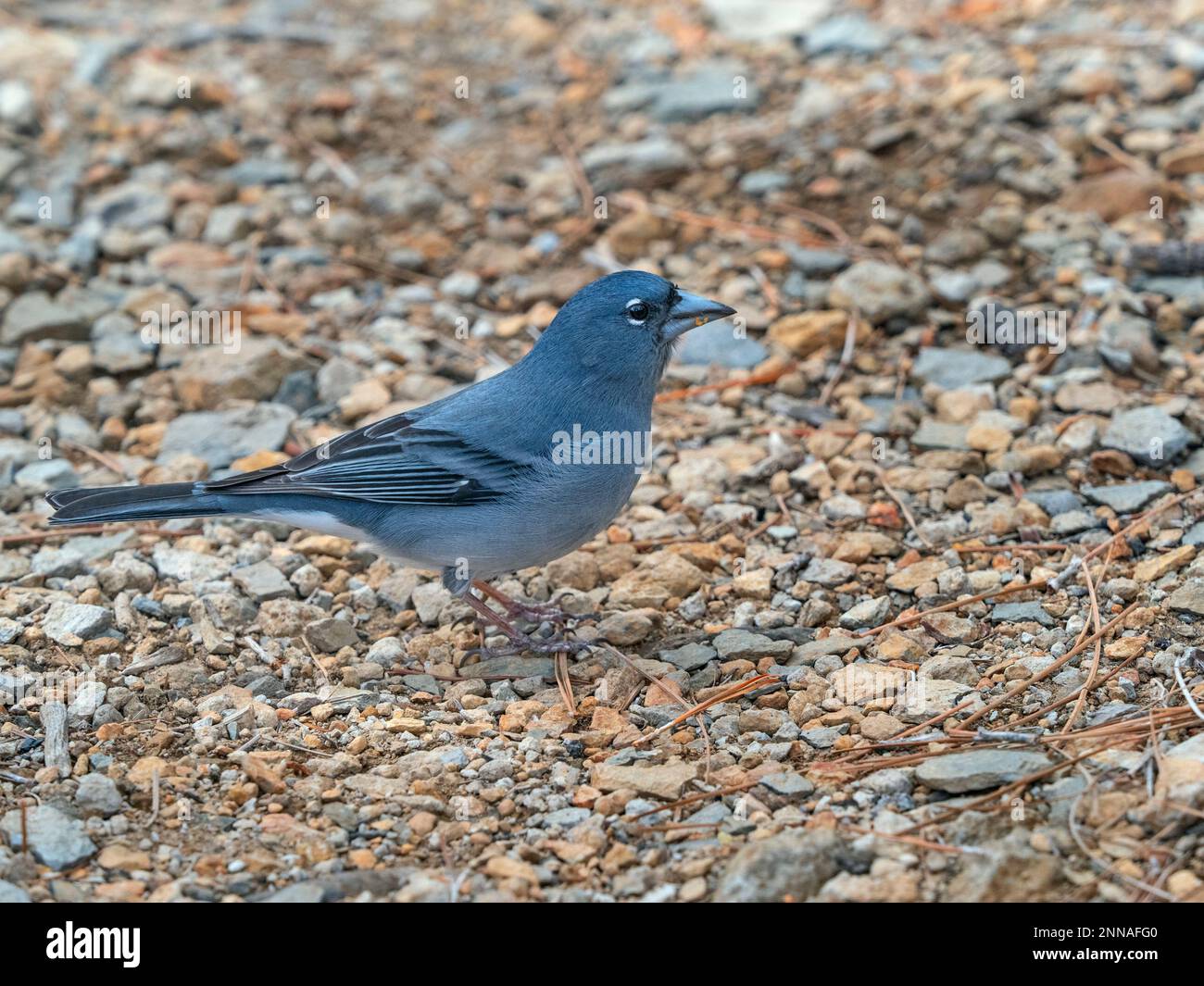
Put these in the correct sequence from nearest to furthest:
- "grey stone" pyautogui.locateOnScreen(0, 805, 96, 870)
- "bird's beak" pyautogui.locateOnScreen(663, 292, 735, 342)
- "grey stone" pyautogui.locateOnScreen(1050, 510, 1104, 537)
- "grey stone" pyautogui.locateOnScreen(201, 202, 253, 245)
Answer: "grey stone" pyautogui.locateOnScreen(0, 805, 96, 870)
"bird's beak" pyautogui.locateOnScreen(663, 292, 735, 342)
"grey stone" pyautogui.locateOnScreen(1050, 510, 1104, 537)
"grey stone" pyautogui.locateOnScreen(201, 202, 253, 245)

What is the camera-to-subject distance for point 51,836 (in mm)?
3930

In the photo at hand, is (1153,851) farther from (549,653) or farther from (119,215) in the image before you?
(119,215)

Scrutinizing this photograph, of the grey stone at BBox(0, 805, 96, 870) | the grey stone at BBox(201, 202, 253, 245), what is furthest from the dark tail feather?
the grey stone at BBox(201, 202, 253, 245)

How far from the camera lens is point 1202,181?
24.2 feet

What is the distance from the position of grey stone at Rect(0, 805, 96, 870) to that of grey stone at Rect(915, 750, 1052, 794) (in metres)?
2.39

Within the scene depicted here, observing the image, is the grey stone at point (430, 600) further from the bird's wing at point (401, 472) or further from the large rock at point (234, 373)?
the large rock at point (234, 373)

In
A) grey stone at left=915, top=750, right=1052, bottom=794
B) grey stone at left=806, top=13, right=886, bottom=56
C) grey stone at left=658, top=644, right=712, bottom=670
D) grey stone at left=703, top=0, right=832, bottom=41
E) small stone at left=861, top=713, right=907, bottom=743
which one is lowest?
grey stone at left=915, top=750, right=1052, bottom=794

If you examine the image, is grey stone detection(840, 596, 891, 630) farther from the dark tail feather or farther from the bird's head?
the dark tail feather

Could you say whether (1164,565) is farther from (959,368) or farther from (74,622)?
(74,622)

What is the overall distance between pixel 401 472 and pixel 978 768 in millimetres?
2324

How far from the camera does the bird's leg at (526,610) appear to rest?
532cm

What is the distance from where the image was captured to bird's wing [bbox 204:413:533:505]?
5.09 metres

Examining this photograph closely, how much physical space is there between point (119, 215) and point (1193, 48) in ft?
20.8

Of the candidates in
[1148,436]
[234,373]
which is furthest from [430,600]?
[1148,436]
